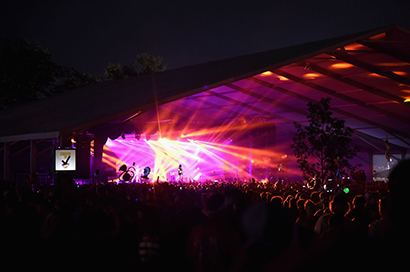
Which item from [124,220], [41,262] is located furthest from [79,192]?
[124,220]

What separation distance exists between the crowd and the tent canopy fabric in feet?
9.39

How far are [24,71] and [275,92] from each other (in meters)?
29.8

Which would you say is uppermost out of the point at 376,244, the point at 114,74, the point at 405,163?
the point at 114,74

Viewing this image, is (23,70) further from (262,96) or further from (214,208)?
(214,208)

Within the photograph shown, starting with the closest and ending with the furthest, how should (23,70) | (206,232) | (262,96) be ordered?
1. (206,232)
2. (262,96)
3. (23,70)

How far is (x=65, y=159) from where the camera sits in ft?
38.8

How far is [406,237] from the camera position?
102 centimetres

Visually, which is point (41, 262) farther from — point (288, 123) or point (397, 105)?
point (288, 123)

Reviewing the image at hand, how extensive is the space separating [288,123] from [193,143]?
21.5ft

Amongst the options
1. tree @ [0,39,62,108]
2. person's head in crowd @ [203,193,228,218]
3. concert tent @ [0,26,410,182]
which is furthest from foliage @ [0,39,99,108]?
person's head in crowd @ [203,193,228,218]

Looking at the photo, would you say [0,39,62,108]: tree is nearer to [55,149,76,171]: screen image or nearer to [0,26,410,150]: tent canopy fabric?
[0,26,410,150]: tent canopy fabric

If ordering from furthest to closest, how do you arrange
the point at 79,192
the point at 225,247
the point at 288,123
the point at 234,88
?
the point at 288,123 < the point at 234,88 < the point at 79,192 < the point at 225,247

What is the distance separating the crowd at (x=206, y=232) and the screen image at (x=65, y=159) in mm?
398

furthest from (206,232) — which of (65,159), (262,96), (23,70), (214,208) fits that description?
(23,70)
